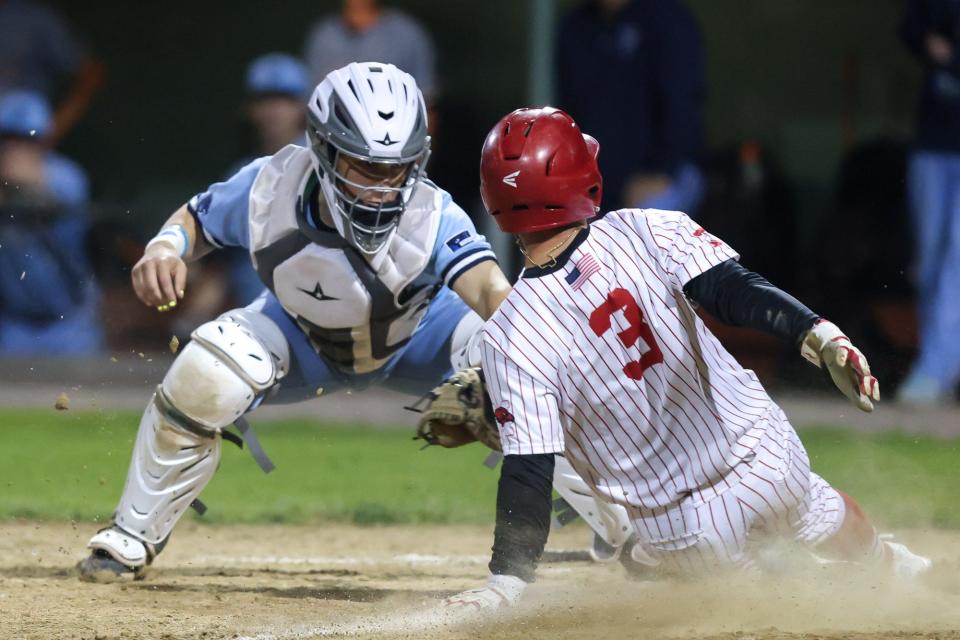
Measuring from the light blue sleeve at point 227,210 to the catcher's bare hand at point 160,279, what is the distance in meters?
0.37

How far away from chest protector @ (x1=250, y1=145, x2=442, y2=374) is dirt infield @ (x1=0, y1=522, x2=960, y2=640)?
1.00 metres

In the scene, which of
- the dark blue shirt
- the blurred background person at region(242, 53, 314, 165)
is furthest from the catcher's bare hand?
the dark blue shirt

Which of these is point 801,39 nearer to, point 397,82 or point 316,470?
point 316,470

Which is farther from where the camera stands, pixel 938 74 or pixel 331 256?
pixel 938 74

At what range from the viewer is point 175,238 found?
5.82 m

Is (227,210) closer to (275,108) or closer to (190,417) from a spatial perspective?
(190,417)

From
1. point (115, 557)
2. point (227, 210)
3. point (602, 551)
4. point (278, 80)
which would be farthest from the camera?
point (278, 80)

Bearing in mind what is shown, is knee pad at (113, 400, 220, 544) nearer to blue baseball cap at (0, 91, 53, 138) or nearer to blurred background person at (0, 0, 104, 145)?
blue baseball cap at (0, 91, 53, 138)

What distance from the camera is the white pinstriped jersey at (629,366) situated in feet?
14.8

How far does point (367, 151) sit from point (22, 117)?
668cm

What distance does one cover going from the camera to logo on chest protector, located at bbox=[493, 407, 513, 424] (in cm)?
441

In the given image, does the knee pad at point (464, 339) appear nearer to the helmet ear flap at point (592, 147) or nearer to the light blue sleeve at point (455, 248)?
the light blue sleeve at point (455, 248)

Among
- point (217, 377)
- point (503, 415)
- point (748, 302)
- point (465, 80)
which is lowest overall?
point (465, 80)

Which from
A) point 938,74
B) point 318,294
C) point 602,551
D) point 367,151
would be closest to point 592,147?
point 367,151
